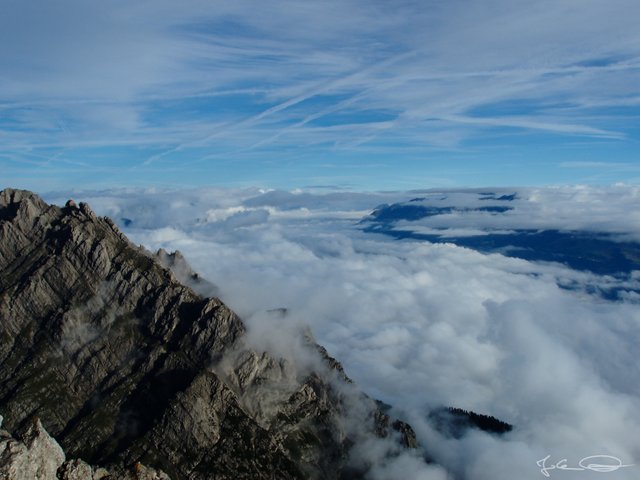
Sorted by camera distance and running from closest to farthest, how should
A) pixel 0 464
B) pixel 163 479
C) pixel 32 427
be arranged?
→ pixel 0 464, pixel 32 427, pixel 163 479

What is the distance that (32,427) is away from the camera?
79312 mm

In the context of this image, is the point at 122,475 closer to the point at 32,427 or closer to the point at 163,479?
the point at 163,479

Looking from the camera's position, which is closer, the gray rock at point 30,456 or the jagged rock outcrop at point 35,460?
the gray rock at point 30,456

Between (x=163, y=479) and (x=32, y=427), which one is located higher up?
(x=32, y=427)

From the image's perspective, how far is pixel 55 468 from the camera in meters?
79.4

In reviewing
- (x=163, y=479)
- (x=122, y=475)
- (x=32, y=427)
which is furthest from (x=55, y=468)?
(x=163, y=479)

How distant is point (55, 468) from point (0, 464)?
9.81 m

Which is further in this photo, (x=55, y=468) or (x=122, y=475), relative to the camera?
(x=122, y=475)

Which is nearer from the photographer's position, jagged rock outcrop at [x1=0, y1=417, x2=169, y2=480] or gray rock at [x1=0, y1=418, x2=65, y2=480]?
gray rock at [x1=0, y1=418, x2=65, y2=480]

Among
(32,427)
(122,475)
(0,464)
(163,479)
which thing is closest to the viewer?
(0,464)

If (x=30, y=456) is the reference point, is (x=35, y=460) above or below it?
below

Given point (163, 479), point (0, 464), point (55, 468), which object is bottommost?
point (163, 479)

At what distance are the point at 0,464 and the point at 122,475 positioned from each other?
2867cm

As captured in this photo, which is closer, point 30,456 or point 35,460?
point 30,456
